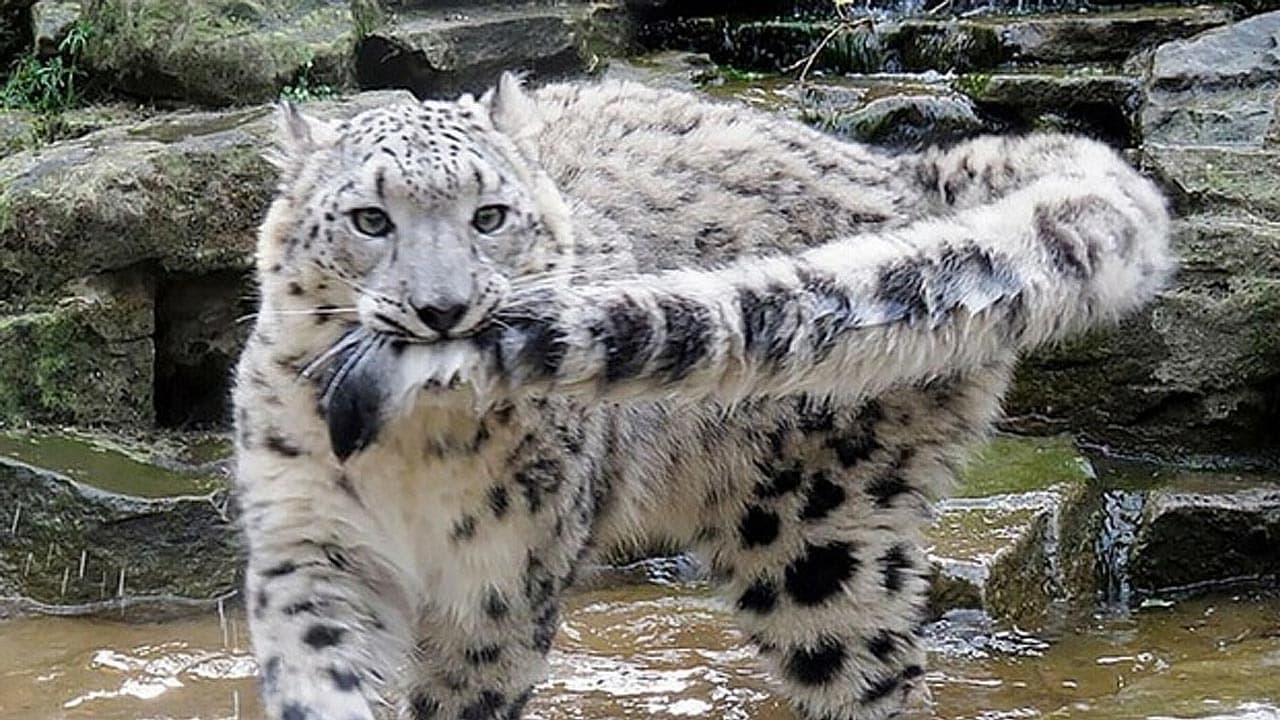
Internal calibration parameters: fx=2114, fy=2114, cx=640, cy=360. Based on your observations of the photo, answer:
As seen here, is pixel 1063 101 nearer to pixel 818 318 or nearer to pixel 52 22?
pixel 52 22

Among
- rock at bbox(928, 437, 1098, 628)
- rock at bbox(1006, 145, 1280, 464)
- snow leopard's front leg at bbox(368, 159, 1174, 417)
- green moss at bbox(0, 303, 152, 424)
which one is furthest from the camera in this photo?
rock at bbox(1006, 145, 1280, 464)

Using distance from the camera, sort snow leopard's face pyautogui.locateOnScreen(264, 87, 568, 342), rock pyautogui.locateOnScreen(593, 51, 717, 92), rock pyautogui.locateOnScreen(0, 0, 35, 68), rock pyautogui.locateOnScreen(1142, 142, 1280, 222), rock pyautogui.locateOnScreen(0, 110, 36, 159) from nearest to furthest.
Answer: snow leopard's face pyautogui.locateOnScreen(264, 87, 568, 342), rock pyautogui.locateOnScreen(1142, 142, 1280, 222), rock pyautogui.locateOnScreen(0, 110, 36, 159), rock pyautogui.locateOnScreen(0, 0, 35, 68), rock pyautogui.locateOnScreen(593, 51, 717, 92)

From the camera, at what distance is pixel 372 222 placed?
3.47 meters

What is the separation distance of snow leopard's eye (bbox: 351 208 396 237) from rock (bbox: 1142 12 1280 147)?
4.59 meters

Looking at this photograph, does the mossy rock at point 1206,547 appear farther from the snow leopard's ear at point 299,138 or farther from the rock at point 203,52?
the rock at point 203,52

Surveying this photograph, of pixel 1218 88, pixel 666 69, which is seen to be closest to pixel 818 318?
pixel 1218 88

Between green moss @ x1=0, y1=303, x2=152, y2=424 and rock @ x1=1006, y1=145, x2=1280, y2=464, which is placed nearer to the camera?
green moss @ x1=0, y1=303, x2=152, y2=424

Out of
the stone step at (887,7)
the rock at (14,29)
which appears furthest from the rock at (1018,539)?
the stone step at (887,7)

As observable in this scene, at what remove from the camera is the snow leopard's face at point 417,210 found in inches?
130

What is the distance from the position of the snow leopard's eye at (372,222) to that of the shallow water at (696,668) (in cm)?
159

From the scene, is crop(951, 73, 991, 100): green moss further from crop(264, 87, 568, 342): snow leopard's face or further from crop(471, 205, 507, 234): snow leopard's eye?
crop(471, 205, 507, 234): snow leopard's eye

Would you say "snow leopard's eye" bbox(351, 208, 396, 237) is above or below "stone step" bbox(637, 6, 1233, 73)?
above

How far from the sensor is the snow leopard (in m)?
2.51

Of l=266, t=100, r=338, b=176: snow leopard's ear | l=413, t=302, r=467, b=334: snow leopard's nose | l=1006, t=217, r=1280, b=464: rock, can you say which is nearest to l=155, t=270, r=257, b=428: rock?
l=1006, t=217, r=1280, b=464: rock
